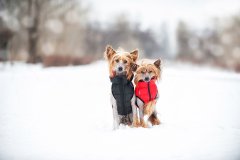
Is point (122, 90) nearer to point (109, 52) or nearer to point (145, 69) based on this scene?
point (145, 69)

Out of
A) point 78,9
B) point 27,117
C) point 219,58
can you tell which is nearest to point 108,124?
point 27,117

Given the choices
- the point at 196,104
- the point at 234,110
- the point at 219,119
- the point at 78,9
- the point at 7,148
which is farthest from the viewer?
the point at 78,9

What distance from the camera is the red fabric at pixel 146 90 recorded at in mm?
4715

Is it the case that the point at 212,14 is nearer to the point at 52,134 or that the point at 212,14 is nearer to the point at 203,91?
the point at 203,91

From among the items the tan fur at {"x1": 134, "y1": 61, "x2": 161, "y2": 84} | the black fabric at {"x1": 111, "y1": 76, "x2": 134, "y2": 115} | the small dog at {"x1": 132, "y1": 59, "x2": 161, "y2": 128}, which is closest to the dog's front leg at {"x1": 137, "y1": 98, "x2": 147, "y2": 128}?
the small dog at {"x1": 132, "y1": 59, "x2": 161, "y2": 128}

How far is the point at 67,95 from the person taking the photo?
30.0ft

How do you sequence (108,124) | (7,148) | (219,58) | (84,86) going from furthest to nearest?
1. (219,58)
2. (84,86)
3. (108,124)
4. (7,148)

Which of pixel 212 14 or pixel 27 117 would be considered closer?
pixel 27 117

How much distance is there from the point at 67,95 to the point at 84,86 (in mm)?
1480

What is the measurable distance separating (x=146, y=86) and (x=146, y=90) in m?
0.05

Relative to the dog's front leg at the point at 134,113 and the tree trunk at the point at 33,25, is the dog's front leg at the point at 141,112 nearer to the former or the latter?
the dog's front leg at the point at 134,113

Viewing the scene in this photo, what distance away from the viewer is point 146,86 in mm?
4711

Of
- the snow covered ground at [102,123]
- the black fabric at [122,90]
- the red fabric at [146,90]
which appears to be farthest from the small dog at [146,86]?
the snow covered ground at [102,123]

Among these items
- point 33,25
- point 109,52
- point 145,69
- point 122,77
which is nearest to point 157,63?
point 145,69
